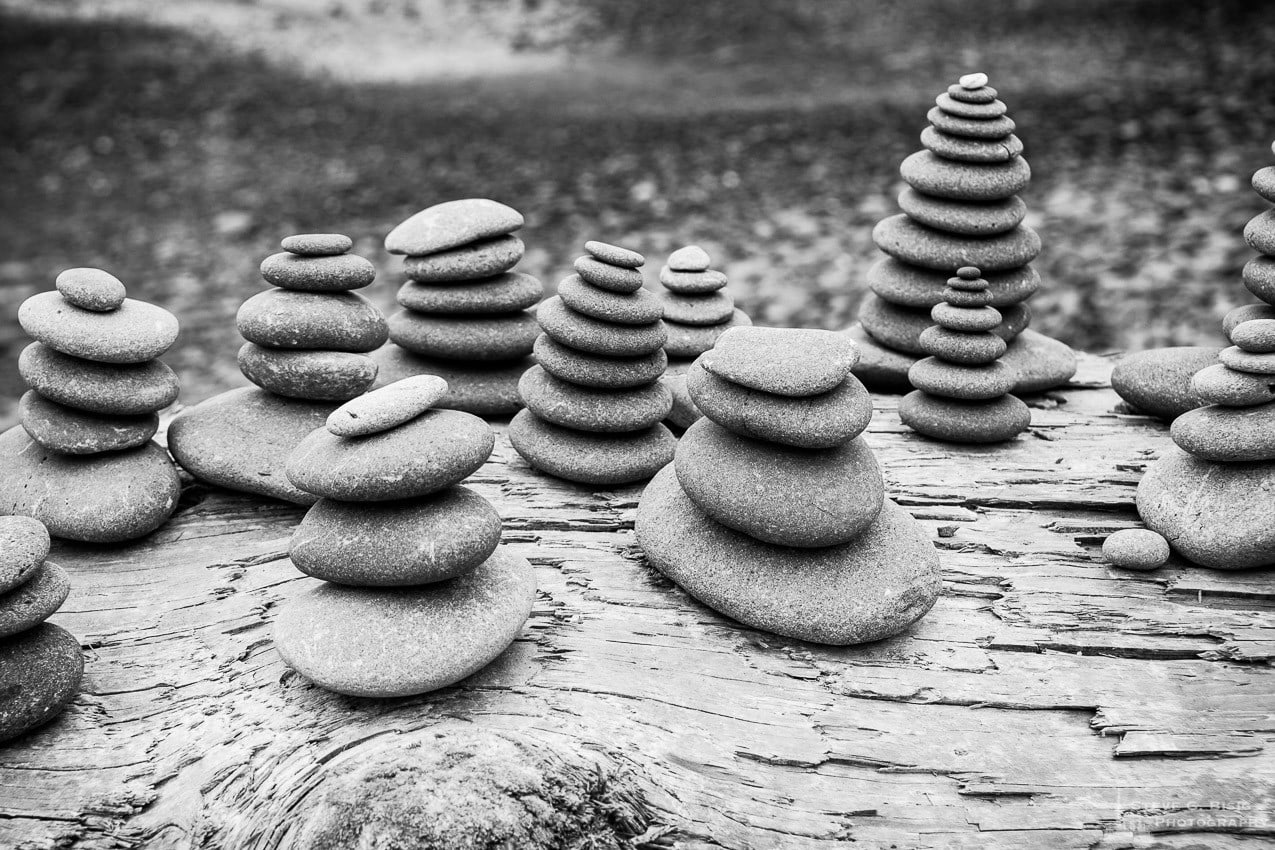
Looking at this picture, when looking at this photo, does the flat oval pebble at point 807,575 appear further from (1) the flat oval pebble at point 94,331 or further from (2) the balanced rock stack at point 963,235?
(1) the flat oval pebble at point 94,331

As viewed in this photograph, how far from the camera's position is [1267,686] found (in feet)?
11.1

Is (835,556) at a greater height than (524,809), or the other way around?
(835,556)

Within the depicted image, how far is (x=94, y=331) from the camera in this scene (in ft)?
12.8

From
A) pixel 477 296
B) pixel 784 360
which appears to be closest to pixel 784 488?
pixel 784 360

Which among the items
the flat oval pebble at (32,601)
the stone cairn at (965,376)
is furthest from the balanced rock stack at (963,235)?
the flat oval pebble at (32,601)

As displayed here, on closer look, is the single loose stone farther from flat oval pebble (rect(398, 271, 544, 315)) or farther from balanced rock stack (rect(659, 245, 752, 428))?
flat oval pebble (rect(398, 271, 544, 315))

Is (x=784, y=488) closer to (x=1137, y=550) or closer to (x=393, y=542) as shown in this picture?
(x=393, y=542)

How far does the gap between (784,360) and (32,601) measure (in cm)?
228

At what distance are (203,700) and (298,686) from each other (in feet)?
0.97

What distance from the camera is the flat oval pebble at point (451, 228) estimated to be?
15.3 feet

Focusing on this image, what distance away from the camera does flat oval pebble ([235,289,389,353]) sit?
4184mm

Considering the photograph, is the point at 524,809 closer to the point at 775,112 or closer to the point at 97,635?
the point at 97,635

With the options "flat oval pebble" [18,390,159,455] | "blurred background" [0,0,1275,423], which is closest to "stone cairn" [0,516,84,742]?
"flat oval pebble" [18,390,159,455]

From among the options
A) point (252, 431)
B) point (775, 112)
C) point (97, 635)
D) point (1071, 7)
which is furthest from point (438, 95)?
point (97, 635)
